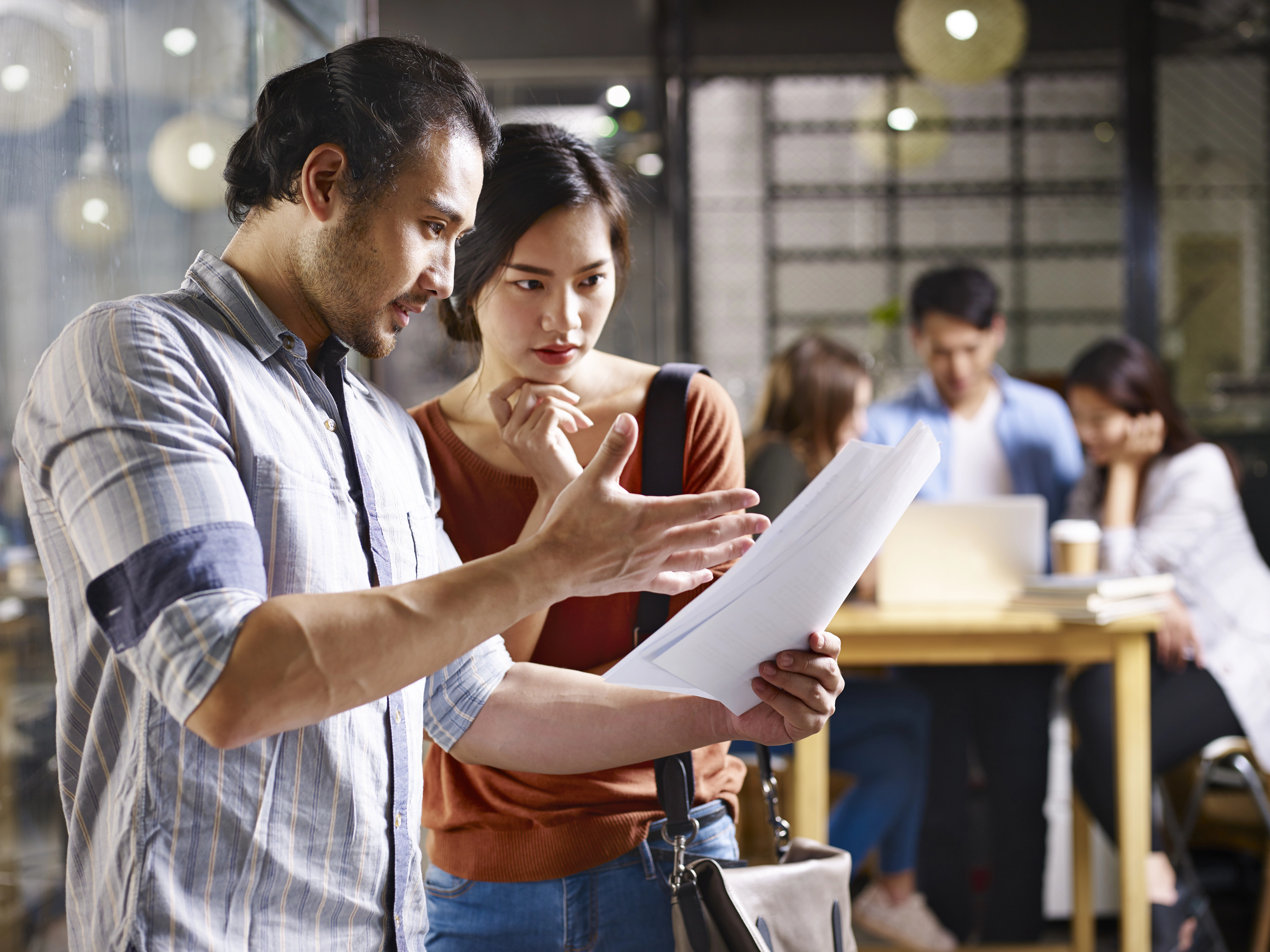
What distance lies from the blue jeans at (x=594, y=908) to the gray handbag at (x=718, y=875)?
0.03 m

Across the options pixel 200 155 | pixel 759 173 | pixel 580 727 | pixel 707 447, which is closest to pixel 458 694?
pixel 580 727

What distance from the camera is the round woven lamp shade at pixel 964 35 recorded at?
12.1 feet

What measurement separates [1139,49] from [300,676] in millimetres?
4659

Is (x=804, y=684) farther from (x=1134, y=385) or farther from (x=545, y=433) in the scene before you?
(x=1134, y=385)

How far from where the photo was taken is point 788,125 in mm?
6918

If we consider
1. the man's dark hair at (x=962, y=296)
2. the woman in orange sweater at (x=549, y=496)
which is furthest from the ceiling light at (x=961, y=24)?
the woman in orange sweater at (x=549, y=496)

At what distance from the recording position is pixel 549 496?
102cm

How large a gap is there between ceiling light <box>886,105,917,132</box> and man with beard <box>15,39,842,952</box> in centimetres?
535

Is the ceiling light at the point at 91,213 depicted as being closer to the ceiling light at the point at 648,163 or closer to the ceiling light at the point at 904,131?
the ceiling light at the point at 648,163

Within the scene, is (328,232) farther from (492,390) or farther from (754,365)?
(754,365)

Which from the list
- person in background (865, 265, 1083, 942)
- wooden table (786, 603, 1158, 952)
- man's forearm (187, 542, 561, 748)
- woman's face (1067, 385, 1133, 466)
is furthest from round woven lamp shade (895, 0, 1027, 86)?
man's forearm (187, 542, 561, 748)

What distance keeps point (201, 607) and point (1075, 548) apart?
89.0 inches

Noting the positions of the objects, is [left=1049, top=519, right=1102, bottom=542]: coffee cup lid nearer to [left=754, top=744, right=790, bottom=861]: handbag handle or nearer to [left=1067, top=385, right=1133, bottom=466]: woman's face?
[left=1067, top=385, right=1133, bottom=466]: woman's face

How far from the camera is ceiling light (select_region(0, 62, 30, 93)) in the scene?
3.40 ft
